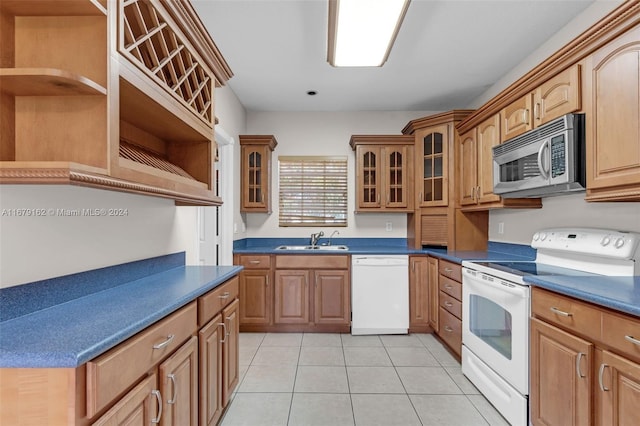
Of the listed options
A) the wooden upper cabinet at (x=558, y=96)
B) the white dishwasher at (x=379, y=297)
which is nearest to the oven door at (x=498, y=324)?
the white dishwasher at (x=379, y=297)

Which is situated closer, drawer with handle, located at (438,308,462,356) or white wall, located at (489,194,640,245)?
white wall, located at (489,194,640,245)

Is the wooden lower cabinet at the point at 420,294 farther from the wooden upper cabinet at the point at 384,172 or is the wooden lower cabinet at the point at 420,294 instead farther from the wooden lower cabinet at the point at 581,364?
the wooden lower cabinet at the point at 581,364

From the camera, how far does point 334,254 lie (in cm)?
334

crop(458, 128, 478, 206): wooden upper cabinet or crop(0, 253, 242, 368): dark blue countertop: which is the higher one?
crop(458, 128, 478, 206): wooden upper cabinet

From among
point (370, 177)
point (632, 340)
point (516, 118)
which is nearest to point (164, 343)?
point (632, 340)

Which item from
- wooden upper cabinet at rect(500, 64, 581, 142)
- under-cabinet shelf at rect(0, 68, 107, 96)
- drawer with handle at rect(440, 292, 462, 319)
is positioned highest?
wooden upper cabinet at rect(500, 64, 581, 142)

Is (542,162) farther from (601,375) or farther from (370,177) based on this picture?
(370,177)

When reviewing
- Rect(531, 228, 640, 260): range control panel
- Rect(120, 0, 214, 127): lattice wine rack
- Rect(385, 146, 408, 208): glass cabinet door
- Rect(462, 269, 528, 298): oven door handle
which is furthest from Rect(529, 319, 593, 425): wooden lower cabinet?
Rect(120, 0, 214, 127): lattice wine rack

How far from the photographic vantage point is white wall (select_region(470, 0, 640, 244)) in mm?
1891

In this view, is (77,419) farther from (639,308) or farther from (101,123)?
(639,308)

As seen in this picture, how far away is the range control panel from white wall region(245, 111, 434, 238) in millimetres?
1786

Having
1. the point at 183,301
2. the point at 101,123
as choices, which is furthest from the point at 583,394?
the point at 101,123

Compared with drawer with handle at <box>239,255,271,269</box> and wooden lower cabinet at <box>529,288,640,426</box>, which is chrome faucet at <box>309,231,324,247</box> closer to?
drawer with handle at <box>239,255,271,269</box>

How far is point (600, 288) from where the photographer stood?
144 centimetres
